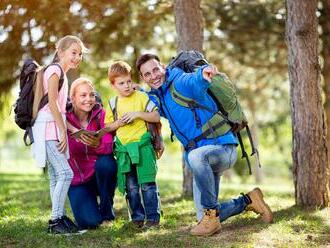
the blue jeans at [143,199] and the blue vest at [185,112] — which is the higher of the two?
the blue vest at [185,112]

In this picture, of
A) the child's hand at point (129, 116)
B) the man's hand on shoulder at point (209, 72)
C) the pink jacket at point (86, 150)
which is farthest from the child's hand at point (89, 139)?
the man's hand on shoulder at point (209, 72)

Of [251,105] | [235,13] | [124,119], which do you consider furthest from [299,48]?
[251,105]

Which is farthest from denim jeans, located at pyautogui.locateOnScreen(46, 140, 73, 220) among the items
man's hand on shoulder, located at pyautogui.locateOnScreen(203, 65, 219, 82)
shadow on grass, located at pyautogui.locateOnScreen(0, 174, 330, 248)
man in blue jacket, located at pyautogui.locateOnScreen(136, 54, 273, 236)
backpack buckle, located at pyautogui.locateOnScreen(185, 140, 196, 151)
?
man's hand on shoulder, located at pyautogui.locateOnScreen(203, 65, 219, 82)

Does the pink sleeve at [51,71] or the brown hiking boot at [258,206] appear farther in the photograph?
the brown hiking boot at [258,206]

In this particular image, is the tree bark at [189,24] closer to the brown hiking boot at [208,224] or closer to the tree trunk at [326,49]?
the brown hiking boot at [208,224]

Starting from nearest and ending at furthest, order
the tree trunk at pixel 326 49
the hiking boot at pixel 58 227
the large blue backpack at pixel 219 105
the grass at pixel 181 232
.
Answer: the grass at pixel 181 232, the large blue backpack at pixel 219 105, the hiking boot at pixel 58 227, the tree trunk at pixel 326 49

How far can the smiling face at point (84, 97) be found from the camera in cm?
648

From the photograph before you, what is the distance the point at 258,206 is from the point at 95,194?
1.86 m

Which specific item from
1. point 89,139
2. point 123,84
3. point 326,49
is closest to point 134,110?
point 123,84

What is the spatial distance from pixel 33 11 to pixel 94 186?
4.12 metres

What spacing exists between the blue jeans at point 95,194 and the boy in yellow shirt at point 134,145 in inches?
8.4

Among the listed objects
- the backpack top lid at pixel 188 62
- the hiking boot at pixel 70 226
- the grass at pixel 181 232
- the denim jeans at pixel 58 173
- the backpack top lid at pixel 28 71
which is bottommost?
the grass at pixel 181 232

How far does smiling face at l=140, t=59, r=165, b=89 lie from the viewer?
5914mm

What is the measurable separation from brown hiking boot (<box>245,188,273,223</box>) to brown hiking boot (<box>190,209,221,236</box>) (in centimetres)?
62
